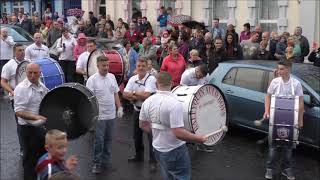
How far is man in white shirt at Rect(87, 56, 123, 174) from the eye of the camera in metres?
8.21

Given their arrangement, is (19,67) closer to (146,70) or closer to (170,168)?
(146,70)

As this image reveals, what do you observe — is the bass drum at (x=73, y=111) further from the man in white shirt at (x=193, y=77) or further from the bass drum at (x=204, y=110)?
the man in white shirt at (x=193, y=77)

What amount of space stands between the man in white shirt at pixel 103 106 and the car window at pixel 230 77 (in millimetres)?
2984

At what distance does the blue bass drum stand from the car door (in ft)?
10.1

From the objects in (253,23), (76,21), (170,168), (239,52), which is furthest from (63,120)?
(76,21)

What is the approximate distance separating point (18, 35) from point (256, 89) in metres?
10.3

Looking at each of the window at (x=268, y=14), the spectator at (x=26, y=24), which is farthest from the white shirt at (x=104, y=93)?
the spectator at (x=26, y=24)

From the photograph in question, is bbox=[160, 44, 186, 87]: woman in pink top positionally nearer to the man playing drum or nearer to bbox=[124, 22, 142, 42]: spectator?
the man playing drum

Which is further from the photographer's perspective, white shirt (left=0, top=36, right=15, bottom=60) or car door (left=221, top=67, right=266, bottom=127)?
white shirt (left=0, top=36, right=15, bottom=60)

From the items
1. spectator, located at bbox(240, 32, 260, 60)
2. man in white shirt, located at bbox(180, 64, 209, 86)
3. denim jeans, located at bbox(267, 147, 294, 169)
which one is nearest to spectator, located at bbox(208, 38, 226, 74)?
spectator, located at bbox(240, 32, 260, 60)

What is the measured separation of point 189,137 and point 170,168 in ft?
1.60

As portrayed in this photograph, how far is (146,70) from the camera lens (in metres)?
8.62

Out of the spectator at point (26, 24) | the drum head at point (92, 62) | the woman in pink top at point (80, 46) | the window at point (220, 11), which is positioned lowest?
the drum head at point (92, 62)

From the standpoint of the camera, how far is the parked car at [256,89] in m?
8.84
